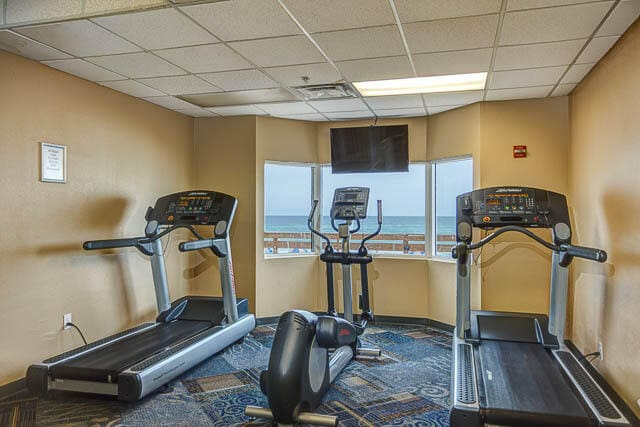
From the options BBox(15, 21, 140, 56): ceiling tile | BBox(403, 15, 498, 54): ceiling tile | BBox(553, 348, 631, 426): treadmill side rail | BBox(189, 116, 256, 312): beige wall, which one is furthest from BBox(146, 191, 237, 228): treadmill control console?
BBox(553, 348, 631, 426): treadmill side rail

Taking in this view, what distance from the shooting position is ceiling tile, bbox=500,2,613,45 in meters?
2.74

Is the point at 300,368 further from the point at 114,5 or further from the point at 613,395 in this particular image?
the point at 114,5

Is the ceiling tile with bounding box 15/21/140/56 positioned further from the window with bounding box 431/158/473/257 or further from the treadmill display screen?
the window with bounding box 431/158/473/257

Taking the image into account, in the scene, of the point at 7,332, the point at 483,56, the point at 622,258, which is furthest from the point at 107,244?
the point at 622,258

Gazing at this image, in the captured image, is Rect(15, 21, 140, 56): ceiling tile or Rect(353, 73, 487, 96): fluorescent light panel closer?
Rect(15, 21, 140, 56): ceiling tile

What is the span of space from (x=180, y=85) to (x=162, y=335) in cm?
246

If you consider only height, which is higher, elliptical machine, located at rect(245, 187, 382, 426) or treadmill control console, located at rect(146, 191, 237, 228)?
treadmill control console, located at rect(146, 191, 237, 228)

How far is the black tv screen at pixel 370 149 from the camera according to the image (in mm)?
5746

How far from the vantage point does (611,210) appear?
3.47 m

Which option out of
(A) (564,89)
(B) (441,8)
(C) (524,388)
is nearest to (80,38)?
(B) (441,8)

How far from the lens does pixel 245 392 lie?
141 inches

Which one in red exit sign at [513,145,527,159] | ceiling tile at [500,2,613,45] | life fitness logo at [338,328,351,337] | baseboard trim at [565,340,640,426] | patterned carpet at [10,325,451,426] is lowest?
patterned carpet at [10,325,451,426]

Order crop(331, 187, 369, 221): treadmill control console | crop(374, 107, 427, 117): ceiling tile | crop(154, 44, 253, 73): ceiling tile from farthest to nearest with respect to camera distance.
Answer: crop(374, 107, 427, 117): ceiling tile
crop(331, 187, 369, 221): treadmill control console
crop(154, 44, 253, 73): ceiling tile

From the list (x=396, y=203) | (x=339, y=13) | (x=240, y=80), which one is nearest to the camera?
(x=339, y=13)
